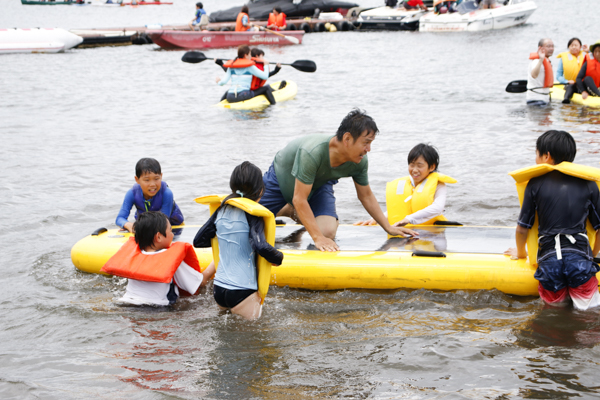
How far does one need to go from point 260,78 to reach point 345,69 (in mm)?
6341

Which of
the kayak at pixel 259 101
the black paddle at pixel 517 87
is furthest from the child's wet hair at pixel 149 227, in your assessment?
the black paddle at pixel 517 87

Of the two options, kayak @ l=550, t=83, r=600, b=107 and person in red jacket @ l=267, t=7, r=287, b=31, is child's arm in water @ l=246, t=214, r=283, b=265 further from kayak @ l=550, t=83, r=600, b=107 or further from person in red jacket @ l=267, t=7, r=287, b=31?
person in red jacket @ l=267, t=7, r=287, b=31

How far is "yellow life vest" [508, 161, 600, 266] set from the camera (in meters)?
3.27

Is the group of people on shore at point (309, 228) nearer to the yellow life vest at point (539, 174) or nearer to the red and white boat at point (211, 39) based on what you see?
the yellow life vest at point (539, 174)

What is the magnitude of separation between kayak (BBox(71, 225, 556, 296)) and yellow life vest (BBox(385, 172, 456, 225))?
25 cm

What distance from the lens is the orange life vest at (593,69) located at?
9.55 m

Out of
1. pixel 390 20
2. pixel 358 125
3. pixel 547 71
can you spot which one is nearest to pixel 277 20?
pixel 390 20

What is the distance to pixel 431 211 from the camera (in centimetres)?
447

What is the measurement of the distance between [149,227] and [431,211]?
2.06 metres

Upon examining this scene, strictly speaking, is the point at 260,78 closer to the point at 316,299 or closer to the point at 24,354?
the point at 316,299

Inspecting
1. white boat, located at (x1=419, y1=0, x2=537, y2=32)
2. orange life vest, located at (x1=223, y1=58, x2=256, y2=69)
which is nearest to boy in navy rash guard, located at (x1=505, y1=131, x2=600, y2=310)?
orange life vest, located at (x1=223, y1=58, x2=256, y2=69)

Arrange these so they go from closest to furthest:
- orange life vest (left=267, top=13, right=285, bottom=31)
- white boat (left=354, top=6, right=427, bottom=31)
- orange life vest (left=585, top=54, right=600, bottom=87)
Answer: orange life vest (left=585, top=54, right=600, bottom=87) < orange life vest (left=267, top=13, right=285, bottom=31) < white boat (left=354, top=6, right=427, bottom=31)

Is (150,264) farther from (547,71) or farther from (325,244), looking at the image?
(547,71)

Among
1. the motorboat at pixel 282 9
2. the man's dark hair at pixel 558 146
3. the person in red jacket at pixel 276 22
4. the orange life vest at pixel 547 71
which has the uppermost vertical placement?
the motorboat at pixel 282 9
